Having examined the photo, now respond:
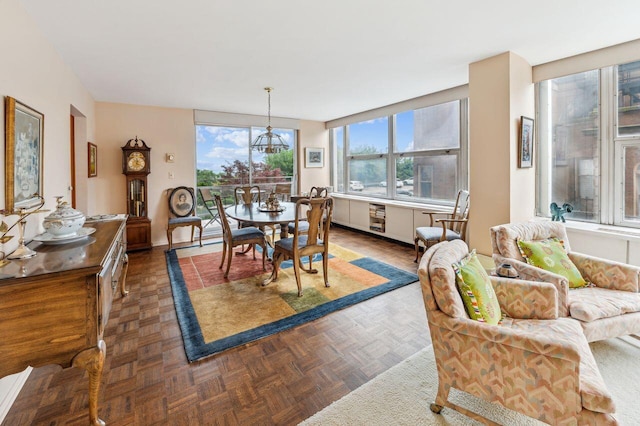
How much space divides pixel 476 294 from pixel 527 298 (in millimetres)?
457

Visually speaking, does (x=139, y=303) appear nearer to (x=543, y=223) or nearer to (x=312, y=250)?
(x=312, y=250)

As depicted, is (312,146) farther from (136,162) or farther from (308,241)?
(308,241)

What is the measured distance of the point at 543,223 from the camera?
265cm

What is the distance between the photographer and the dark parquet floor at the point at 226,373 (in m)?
1.64

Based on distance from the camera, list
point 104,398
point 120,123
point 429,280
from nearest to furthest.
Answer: point 429,280, point 104,398, point 120,123

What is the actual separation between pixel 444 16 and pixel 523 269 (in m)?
1.98

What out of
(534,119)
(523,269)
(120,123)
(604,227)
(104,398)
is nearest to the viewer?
(104,398)

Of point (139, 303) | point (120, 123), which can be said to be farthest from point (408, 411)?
point (120, 123)

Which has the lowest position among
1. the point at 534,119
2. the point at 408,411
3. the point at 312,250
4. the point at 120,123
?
the point at 408,411

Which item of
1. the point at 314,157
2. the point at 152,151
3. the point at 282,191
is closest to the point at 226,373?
the point at 282,191

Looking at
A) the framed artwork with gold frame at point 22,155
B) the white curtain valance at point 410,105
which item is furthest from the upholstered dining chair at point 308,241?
the white curtain valance at point 410,105

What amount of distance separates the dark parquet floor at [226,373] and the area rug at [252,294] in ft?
0.39

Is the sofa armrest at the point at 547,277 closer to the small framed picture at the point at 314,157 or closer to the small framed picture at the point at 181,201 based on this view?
the small framed picture at the point at 181,201

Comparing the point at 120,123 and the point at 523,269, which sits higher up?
the point at 120,123
